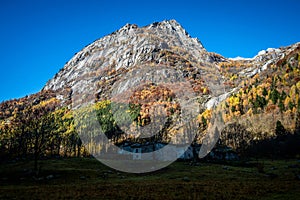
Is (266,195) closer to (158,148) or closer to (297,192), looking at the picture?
(297,192)

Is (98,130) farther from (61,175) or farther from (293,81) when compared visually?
(293,81)

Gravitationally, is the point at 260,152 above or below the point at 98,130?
below

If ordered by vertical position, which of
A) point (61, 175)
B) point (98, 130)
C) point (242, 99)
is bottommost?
point (61, 175)

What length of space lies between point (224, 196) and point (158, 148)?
6479cm

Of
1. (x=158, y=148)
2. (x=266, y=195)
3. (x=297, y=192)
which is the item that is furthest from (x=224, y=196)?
(x=158, y=148)

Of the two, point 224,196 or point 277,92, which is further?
point 277,92

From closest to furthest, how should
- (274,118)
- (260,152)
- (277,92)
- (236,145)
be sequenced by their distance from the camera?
(260,152) < (236,145) < (274,118) < (277,92)

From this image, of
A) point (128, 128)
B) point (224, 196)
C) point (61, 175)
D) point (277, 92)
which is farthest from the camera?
point (128, 128)

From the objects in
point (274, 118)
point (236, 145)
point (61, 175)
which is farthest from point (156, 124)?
point (61, 175)

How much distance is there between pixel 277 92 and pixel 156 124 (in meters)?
90.8

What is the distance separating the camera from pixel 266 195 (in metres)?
27.3

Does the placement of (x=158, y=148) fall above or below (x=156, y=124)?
below

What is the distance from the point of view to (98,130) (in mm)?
188375

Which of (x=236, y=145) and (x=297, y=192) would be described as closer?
(x=297, y=192)
